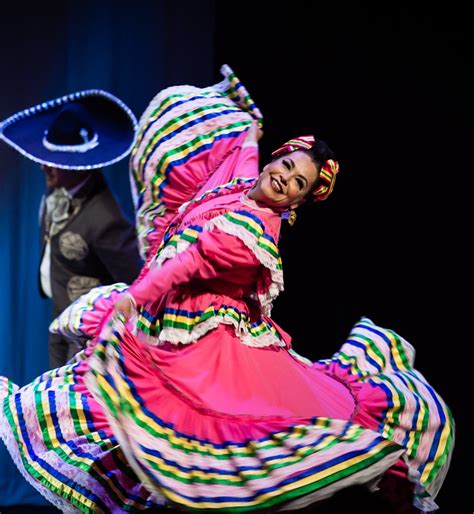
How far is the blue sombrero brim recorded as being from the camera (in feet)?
10.3

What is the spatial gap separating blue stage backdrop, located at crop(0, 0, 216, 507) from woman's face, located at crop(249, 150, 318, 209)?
4.37 feet

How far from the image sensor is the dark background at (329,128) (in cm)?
334

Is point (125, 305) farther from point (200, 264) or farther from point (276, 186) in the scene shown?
point (276, 186)

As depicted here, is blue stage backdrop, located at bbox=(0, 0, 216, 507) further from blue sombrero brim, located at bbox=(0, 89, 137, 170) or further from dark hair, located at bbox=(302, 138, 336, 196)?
dark hair, located at bbox=(302, 138, 336, 196)

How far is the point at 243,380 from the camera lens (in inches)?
82.5

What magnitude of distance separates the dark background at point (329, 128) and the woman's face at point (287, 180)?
1.23 m

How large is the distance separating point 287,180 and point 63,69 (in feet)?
5.56

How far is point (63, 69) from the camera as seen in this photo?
11.7ft

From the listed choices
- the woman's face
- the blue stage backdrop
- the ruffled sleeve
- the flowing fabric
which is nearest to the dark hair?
the woman's face

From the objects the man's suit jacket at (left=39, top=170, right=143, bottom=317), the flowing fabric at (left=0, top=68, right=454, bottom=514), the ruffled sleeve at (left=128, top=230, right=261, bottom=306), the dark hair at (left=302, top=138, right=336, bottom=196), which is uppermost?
the dark hair at (left=302, top=138, right=336, bottom=196)

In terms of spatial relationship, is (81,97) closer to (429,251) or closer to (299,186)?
(299,186)

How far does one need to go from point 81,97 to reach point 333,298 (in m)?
1.27

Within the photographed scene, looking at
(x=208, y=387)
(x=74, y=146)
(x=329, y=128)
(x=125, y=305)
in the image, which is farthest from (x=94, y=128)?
(x=208, y=387)

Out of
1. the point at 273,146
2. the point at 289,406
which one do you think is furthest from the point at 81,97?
the point at 289,406
